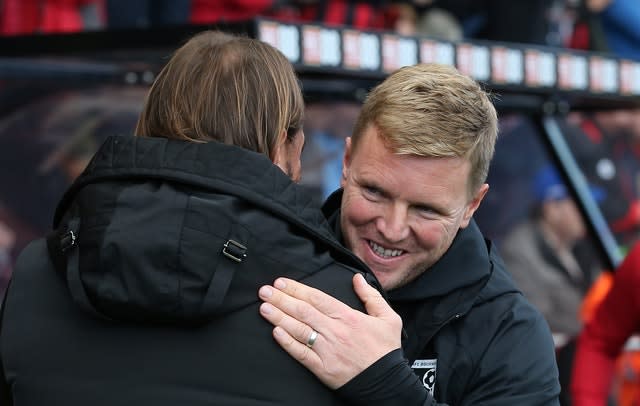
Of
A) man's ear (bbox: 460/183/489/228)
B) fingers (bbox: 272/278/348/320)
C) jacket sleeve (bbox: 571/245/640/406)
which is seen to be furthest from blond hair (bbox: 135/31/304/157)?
jacket sleeve (bbox: 571/245/640/406)

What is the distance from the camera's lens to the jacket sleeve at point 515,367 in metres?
1.64

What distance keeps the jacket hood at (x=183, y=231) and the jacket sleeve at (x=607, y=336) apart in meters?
1.60

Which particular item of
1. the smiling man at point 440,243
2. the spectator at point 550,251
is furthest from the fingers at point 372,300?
the spectator at point 550,251

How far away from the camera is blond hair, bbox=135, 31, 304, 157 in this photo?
1433 millimetres

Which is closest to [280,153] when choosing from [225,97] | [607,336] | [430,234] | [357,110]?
[225,97]

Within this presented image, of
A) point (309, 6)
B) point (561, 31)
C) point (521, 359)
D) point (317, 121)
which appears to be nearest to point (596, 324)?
point (521, 359)

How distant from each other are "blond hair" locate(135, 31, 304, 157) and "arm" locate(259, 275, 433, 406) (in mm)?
239

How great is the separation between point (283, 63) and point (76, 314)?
19.4 inches

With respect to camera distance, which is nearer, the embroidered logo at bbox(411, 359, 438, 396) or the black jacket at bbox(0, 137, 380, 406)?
the black jacket at bbox(0, 137, 380, 406)

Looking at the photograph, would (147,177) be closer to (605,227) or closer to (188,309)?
(188,309)

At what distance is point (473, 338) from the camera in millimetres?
1697

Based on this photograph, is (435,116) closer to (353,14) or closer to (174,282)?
(174,282)

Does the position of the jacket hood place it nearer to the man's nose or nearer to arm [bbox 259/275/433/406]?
arm [bbox 259/275/433/406]

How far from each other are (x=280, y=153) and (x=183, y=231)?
0.85ft
